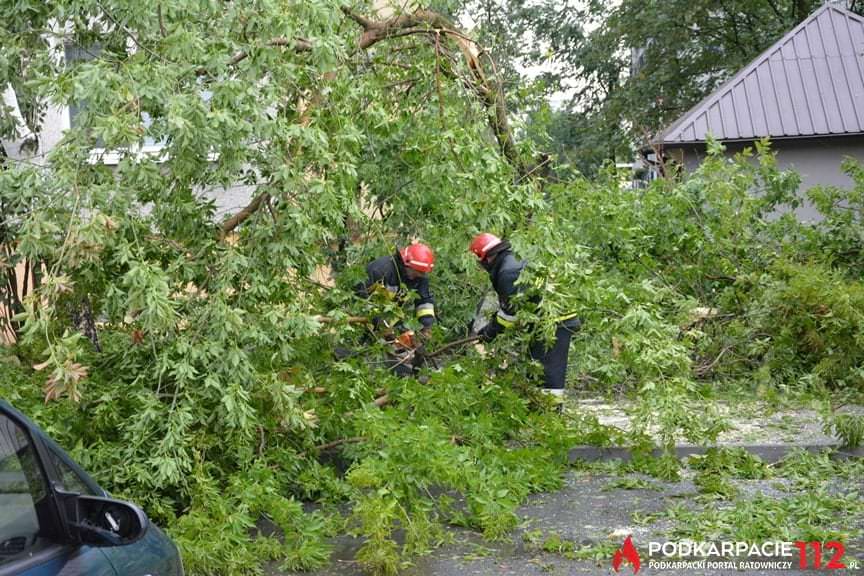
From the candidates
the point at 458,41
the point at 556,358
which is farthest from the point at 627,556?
the point at 458,41

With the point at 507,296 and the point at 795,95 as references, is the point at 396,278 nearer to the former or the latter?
the point at 507,296

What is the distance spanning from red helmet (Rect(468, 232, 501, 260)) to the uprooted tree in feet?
0.39

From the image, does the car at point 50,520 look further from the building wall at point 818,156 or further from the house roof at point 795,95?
the building wall at point 818,156

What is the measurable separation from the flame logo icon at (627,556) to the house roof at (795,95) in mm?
12074

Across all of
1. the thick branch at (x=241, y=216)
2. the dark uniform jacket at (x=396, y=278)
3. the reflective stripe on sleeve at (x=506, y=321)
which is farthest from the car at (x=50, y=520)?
the dark uniform jacket at (x=396, y=278)

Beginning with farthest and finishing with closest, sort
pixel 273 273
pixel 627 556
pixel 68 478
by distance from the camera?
pixel 273 273 < pixel 627 556 < pixel 68 478

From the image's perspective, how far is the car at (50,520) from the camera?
2656 mm

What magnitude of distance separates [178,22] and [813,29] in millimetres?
16542

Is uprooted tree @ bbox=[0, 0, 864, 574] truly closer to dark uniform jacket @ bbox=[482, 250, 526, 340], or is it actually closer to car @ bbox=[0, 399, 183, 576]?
dark uniform jacket @ bbox=[482, 250, 526, 340]

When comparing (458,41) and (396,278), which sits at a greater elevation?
(458,41)

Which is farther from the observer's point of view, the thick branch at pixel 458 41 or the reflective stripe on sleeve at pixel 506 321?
the thick branch at pixel 458 41

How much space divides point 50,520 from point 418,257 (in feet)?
18.9

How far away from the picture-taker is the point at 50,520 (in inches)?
108

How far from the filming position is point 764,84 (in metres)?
18.8
